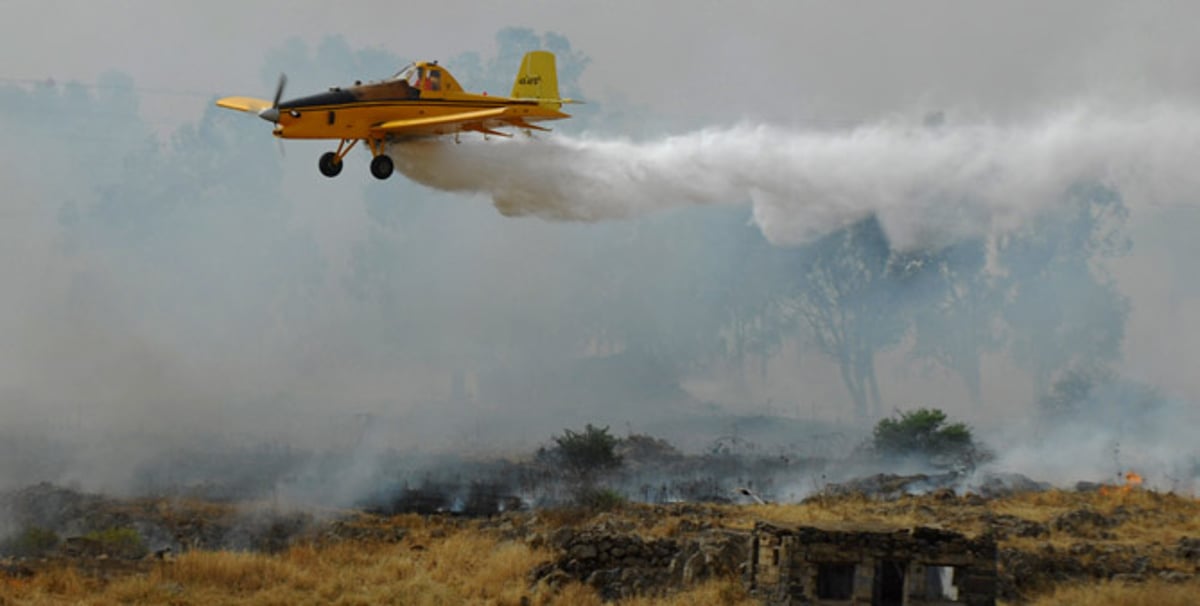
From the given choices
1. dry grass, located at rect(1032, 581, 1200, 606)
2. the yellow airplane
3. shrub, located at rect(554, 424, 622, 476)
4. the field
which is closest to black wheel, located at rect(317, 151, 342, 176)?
the yellow airplane

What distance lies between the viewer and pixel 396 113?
3825 cm

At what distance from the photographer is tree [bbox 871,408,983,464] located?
70.2 m

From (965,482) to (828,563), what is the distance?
35528 mm

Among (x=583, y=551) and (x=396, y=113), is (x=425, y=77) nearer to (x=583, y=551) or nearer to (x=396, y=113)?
(x=396, y=113)

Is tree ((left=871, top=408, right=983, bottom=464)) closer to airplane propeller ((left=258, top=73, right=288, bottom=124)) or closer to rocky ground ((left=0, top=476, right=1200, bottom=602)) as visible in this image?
rocky ground ((left=0, top=476, right=1200, bottom=602))

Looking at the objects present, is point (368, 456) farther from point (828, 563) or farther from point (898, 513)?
point (828, 563)

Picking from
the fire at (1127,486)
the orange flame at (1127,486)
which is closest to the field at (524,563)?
the orange flame at (1127,486)

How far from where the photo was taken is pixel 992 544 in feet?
96.2

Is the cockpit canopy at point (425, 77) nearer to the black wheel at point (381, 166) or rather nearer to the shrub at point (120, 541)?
the black wheel at point (381, 166)

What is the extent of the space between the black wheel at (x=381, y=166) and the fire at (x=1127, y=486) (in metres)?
32.0

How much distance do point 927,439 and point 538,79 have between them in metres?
37.8

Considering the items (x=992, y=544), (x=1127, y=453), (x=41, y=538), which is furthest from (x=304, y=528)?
(x=1127, y=453)

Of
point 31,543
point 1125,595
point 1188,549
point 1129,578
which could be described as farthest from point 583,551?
point 1188,549

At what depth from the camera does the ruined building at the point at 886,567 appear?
1145 inches
